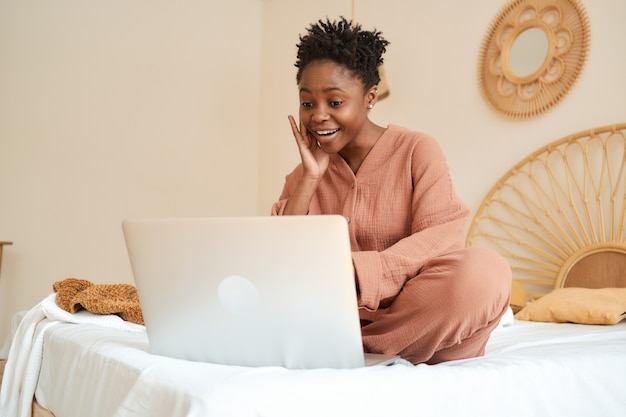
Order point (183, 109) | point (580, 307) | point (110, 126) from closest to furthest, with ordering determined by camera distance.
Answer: point (580, 307) < point (110, 126) < point (183, 109)

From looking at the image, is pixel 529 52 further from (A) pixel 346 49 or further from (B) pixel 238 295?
(B) pixel 238 295

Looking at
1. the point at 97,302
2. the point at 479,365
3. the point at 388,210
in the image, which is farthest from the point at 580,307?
the point at 97,302

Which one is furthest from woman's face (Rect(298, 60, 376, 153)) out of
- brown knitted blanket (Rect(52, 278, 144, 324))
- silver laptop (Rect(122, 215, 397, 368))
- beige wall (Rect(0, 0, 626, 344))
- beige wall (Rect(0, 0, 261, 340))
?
beige wall (Rect(0, 0, 261, 340))

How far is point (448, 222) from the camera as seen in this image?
3.50ft

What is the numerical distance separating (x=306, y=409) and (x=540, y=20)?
93.4 inches

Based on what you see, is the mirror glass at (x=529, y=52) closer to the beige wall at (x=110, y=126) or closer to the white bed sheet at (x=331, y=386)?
the white bed sheet at (x=331, y=386)

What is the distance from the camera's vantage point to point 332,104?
1.24 m

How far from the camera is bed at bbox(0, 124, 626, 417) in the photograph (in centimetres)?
69

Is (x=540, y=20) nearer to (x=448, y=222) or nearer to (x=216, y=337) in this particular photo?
(x=448, y=222)

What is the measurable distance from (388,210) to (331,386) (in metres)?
0.54

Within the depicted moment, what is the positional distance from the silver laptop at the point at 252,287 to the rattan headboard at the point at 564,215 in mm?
1700

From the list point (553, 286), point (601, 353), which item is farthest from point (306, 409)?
point (553, 286)

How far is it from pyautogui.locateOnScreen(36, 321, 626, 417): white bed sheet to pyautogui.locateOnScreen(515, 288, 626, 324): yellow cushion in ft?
1.89

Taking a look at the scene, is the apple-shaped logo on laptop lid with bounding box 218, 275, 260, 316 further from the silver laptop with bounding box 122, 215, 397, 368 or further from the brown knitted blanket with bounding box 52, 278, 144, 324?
the brown knitted blanket with bounding box 52, 278, 144, 324
